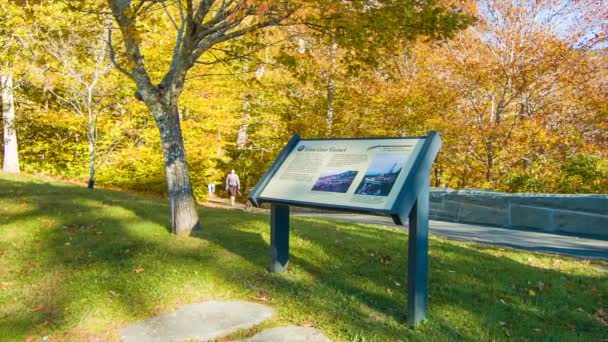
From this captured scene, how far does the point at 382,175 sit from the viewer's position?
15.2 ft

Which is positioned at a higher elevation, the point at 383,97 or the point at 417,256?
the point at 383,97

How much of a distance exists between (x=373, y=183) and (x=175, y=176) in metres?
3.87

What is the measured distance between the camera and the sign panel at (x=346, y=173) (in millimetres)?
4508

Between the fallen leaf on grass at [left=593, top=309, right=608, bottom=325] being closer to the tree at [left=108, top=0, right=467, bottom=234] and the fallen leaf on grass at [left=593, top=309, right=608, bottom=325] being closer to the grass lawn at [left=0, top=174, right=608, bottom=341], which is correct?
the grass lawn at [left=0, top=174, right=608, bottom=341]

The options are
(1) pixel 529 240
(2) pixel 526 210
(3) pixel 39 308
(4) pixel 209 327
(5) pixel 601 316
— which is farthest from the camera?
(2) pixel 526 210

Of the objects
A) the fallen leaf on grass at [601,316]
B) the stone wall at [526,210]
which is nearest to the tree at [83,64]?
the stone wall at [526,210]

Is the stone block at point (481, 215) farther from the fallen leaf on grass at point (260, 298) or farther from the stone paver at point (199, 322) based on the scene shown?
the stone paver at point (199, 322)

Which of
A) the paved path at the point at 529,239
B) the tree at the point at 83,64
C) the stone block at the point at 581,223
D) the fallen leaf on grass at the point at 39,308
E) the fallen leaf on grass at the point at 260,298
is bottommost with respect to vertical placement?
the fallen leaf on grass at the point at 39,308

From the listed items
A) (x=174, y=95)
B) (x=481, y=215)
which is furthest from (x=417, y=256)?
(x=481, y=215)

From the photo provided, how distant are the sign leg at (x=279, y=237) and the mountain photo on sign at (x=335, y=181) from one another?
0.98 meters

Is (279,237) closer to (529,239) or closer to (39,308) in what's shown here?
(39,308)

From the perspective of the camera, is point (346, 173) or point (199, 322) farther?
point (346, 173)

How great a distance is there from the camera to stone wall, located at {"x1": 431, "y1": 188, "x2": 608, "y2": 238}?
1127 centimetres

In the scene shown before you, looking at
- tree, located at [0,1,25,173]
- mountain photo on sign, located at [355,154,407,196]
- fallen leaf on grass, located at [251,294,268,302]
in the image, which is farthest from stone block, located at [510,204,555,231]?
tree, located at [0,1,25,173]
